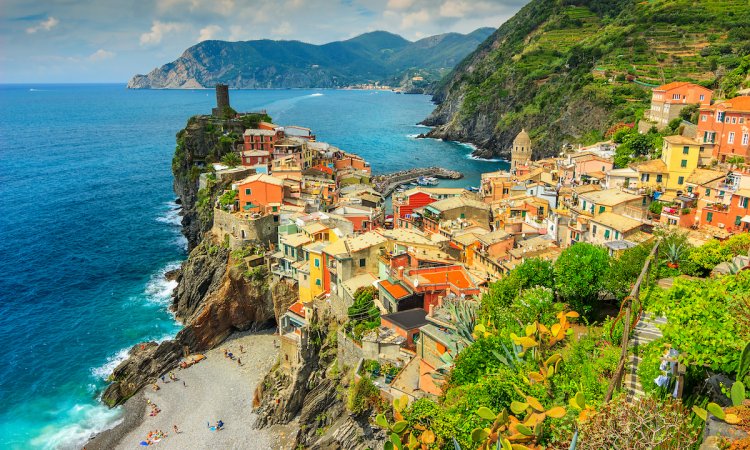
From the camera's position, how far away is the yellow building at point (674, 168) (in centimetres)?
Answer: 3903

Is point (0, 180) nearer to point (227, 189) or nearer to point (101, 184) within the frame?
point (101, 184)

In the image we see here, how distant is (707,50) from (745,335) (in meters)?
91.6

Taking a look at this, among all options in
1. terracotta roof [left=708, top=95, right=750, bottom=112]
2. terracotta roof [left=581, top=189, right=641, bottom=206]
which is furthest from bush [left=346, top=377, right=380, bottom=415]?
terracotta roof [left=708, top=95, right=750, bottom=112]

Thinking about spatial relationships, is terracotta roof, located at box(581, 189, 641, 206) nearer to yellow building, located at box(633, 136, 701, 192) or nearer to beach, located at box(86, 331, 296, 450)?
yellow building, located at box(633, 136, 701, 192)

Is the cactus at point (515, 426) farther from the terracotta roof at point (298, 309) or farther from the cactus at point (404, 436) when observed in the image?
the terracotta roof at point (298, 309)

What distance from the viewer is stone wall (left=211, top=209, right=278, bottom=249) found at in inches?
1832

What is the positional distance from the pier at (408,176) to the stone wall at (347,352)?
2112 inches

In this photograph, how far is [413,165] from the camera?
106m

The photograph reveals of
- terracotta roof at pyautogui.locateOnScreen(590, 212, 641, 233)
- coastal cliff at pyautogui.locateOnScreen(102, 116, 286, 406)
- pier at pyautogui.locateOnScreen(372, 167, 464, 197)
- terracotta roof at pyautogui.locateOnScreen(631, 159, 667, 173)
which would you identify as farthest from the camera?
pier at pyautogui.locateOnScreen(372, 167, 464, 197)

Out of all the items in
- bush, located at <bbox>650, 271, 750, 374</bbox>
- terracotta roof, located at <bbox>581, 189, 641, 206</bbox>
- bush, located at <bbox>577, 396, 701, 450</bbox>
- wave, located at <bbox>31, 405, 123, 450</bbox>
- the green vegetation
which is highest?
bush, located at <bbox>650, 271, 750, 374</bbox>

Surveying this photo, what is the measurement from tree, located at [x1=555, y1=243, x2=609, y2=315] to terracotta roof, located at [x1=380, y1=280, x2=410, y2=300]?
8687 mm

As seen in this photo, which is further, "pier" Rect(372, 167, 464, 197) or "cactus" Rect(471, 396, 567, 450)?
"pier" Rect(372, 167, 464, 197)

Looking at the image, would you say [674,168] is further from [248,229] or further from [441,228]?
[248,229]

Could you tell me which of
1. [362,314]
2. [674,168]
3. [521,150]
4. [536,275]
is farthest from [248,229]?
[521,150]
